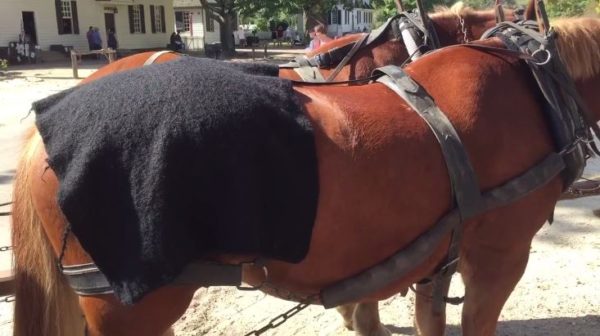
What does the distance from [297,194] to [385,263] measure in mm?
455

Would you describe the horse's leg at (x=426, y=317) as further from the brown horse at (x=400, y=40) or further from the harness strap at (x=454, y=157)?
the brown horse at (x=400, y=40)

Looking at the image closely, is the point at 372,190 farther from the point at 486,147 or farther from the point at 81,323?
the point at 81,323

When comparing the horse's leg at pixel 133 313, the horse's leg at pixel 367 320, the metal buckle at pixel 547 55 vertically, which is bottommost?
the horse's leg at pixel 367 320

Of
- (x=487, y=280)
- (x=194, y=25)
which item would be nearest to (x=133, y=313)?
(x=487, y=280)

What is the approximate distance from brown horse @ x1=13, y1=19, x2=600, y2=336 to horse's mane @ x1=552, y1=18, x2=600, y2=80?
39 cm

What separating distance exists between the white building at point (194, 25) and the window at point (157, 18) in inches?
120

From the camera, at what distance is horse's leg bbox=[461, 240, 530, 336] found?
218cm

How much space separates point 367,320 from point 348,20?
189 ft

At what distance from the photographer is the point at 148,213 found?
157 centimetres

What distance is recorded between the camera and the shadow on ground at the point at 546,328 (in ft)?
11.1

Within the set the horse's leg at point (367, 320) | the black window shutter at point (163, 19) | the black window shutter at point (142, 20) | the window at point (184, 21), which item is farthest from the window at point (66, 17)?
the horse's leg at point (367, 320)

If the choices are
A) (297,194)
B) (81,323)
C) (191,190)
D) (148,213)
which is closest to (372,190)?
(297,194)

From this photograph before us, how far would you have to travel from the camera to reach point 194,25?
40.1 meters

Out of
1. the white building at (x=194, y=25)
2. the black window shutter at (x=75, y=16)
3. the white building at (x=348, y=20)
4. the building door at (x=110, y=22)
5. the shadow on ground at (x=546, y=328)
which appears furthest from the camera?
the white building at (x=348, y=20)
